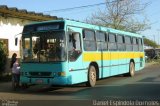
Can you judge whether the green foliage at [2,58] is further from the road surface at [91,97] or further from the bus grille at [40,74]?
the bus grille at [40,74]

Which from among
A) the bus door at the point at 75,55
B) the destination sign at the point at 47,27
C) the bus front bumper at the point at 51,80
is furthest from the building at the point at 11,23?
the bus front bumper at the point at 51,80

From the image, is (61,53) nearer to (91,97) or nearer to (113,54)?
(91,97)

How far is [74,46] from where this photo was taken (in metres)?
16.4

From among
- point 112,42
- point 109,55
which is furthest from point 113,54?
point 109,55

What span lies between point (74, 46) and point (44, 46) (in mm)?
1249

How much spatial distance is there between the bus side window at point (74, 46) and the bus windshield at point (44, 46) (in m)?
0.45

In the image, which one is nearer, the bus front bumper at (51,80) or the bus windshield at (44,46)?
the bus front bumper at (51,80)

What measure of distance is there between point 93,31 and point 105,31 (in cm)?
172

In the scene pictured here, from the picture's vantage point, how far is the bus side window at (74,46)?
53.0ft

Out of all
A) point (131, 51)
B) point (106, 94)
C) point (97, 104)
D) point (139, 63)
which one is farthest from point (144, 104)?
point (139, 63)

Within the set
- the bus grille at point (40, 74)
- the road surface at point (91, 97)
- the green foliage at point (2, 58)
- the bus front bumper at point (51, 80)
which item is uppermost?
the green foliage at point (2, 58)

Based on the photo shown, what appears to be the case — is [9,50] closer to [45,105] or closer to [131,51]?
[131,51]

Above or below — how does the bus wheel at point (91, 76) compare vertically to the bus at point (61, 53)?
below

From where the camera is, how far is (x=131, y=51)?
80.2 ft
